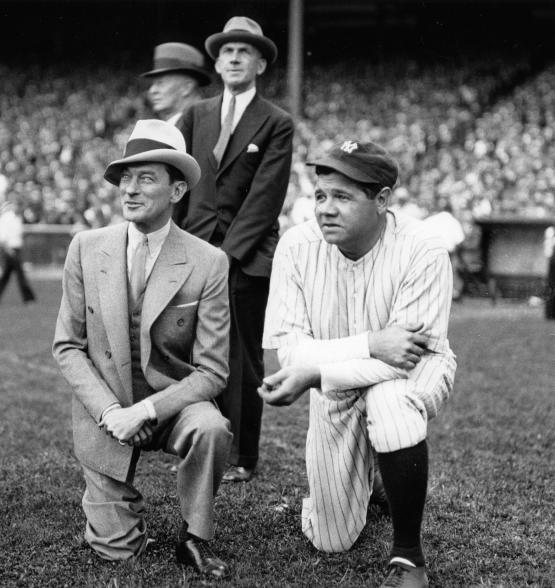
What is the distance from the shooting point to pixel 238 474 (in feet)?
15.8

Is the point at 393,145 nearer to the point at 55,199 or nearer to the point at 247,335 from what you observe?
the point at 55,199

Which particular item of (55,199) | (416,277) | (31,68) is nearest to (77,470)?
(416,277)

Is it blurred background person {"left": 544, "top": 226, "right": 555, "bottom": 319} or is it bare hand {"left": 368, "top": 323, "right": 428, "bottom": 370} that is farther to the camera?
blurred background person {"left": 544, "top": 226, "right": 555, "bottom": 319}

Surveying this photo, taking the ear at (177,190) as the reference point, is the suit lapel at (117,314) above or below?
below

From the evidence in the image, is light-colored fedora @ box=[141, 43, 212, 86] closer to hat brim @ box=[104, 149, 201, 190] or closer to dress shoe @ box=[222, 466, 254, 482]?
hat brim @ box=[104, 149, 201, 190]

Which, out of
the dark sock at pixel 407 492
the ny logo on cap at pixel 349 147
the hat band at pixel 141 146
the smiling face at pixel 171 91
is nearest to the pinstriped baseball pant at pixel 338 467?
the dark sock at pixel 407 492

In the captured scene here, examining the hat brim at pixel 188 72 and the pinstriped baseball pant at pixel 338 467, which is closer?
the pinstriped baseball pant at pixel 338 467

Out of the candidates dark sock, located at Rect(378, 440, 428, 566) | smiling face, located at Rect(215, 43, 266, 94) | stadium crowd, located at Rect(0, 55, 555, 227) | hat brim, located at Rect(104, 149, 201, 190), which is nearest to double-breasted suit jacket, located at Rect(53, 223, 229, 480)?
hat brim, located at Rect(104, 149, 201, 190)

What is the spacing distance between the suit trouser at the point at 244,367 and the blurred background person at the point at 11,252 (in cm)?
971

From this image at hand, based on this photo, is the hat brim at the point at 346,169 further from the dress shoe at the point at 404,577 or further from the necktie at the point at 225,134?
the necktie at the point at 225,134

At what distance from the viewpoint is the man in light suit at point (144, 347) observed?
352 cm

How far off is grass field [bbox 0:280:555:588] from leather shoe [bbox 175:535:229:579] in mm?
47

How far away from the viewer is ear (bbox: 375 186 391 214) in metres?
3.50

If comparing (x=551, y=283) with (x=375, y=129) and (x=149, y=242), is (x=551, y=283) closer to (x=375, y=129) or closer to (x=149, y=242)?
(x=149, y=242)
